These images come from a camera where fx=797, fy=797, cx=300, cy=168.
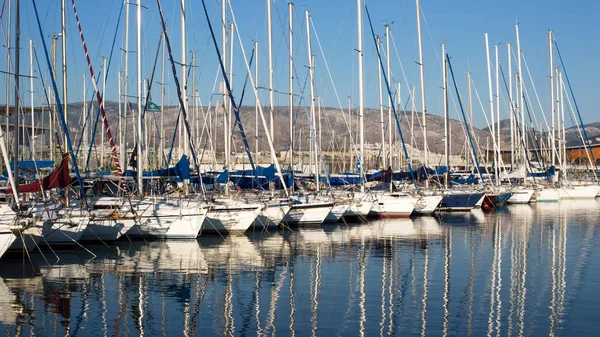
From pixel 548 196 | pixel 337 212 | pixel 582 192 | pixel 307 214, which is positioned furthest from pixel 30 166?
pixel 582 192

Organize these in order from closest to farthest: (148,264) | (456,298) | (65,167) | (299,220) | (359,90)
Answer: (456,298) < (148,264) < (65,167) < (299,220) < (359,90)

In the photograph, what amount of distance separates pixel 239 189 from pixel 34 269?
16739mm

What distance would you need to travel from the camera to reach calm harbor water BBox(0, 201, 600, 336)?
16656 mm

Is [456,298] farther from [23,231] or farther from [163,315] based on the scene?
[23,231]

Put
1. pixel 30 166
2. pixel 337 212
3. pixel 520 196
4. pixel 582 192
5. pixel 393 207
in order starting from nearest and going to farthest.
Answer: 1. pixel 30 166
2. pixel 337 212
3. pixel 393 207
4. pixel 520 196
5. pixel 582 192

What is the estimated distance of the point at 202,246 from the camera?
96.6ft

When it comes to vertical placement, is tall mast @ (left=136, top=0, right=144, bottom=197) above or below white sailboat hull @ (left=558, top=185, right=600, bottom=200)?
above

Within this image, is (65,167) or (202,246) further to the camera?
(202,246)

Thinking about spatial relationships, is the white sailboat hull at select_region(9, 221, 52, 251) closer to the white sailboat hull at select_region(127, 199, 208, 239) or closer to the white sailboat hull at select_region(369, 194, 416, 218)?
the white sailboat hull at select_region(127, 199, 208, 239)

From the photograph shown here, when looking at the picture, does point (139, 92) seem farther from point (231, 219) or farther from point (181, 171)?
point (231, 219)

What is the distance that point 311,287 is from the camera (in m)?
21.1

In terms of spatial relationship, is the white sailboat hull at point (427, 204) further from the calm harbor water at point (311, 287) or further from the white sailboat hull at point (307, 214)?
the calm harbor water at point (311, 287)

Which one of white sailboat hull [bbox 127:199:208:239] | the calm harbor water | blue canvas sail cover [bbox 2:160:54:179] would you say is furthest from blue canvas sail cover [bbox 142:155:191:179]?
blue canvas sail cover [bbox 2:160:54:179]

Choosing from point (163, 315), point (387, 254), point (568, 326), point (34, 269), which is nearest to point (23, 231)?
point (34, 269)
